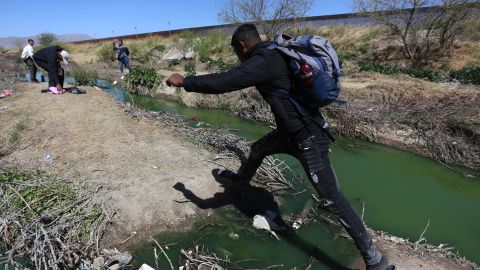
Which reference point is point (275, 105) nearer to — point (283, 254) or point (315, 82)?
point (315, 82)

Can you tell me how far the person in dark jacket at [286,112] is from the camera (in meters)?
2.94

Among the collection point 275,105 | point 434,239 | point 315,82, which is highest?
point 315,82

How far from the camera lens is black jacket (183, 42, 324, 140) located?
2914mm

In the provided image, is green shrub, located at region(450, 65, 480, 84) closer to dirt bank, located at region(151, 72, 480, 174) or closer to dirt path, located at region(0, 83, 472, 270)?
dirt bank, located at region(151, 72, 480, 174)

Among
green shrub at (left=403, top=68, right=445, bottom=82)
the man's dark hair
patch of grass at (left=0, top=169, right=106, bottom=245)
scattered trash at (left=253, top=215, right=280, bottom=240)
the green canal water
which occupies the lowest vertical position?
the green canal water

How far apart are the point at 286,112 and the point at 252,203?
2.00 meters

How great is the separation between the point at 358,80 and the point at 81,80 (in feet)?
30.1

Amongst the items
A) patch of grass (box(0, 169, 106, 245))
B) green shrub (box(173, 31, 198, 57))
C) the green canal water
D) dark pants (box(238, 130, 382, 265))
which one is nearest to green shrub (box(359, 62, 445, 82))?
the green canal water

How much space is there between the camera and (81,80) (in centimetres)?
1265

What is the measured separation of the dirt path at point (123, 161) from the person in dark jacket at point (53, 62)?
4.69 ft

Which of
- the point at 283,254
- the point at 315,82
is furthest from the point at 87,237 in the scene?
the point at 315,82

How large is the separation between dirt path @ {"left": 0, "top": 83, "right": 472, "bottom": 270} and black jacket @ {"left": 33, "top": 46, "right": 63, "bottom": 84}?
56.5 inches

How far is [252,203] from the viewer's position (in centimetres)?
482

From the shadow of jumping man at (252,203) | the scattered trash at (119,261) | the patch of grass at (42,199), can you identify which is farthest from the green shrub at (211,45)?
the scattered trash at (119,261)
